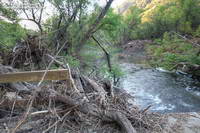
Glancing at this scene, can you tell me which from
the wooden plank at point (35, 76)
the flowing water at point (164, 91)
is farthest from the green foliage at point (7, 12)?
the flowing water at point (164, 91)

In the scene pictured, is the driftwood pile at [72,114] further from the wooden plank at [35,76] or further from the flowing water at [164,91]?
the flowing water at [164,91]

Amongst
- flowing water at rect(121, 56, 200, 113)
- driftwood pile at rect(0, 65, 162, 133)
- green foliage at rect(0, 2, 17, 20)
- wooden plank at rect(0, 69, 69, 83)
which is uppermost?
green foliage at rect(0, 2, 17, 20)

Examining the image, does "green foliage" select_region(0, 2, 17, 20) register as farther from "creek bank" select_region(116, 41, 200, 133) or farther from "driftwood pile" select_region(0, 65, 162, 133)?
"creek bank" select_region(116, 41, 200, 133)

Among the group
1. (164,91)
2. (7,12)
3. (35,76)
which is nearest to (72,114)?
(35,76)

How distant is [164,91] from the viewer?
9.52 meters

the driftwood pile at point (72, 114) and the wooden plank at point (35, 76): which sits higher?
the wooden plank at point (35, 76)

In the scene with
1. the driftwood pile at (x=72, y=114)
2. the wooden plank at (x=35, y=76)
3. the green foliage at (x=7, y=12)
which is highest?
the green foliage at (x=7, y=12)

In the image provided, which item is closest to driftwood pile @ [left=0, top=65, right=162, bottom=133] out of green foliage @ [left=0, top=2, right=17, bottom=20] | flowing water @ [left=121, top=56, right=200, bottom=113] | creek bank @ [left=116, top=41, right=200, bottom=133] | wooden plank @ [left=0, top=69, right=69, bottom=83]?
wooden plank @ [left=0, top=69, right=69, bottom=83]

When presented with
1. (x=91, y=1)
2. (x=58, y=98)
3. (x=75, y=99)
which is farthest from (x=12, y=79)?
(x=91, y=1)

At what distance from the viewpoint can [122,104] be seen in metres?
3.43

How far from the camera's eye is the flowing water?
7.54 meters

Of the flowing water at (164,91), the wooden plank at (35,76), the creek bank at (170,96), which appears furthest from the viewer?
the flowing water at (164,91)

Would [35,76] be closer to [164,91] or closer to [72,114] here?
[72,114]

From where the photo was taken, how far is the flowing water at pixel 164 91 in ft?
24.7
